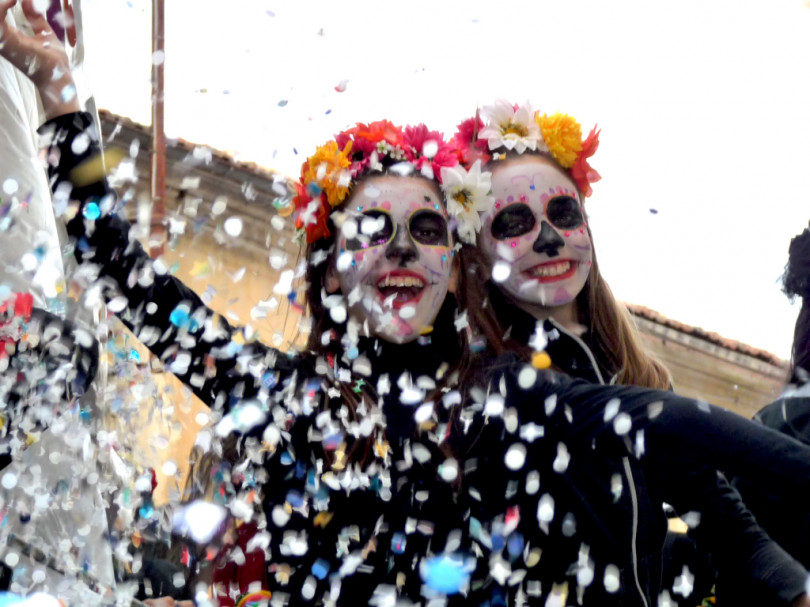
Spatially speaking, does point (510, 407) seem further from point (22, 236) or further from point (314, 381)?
point (22, 236)

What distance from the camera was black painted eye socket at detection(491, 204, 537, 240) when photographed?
270 centimetres

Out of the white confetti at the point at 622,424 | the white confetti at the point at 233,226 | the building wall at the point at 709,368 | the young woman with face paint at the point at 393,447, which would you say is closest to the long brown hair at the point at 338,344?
the young woman with face paint at the point at 393,447

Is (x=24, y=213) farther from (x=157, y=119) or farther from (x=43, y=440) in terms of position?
(x=157, y=119)

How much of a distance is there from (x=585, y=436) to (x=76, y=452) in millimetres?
1239

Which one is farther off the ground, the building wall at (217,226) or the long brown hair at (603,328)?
the long brown hair at (603,328)

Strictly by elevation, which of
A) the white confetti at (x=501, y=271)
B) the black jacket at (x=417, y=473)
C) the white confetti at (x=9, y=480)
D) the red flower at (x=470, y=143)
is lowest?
the white confetti at (x=9, y=480)

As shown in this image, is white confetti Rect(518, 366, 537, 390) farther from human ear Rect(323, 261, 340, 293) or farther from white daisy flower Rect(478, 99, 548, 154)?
white daisy flower Rect(478, 99, 548, 154)

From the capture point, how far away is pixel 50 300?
7.86 feet

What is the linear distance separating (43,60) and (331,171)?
2.52 feet

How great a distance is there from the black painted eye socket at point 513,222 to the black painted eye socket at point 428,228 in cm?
19

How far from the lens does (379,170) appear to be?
264 centimetres

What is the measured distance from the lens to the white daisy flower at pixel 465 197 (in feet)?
8.71

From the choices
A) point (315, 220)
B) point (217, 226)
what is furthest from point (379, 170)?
point (217, 226)

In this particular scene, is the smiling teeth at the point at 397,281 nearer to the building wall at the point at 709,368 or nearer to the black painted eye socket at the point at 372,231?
the black painted eye socket at the point at 372,231
